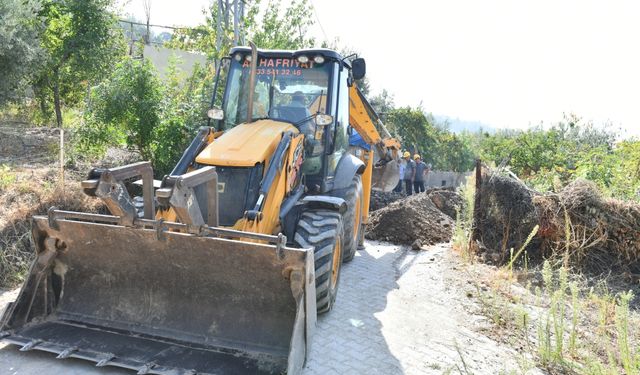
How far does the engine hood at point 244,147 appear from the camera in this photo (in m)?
5.09

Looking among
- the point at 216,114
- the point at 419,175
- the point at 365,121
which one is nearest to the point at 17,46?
the point at 216,114

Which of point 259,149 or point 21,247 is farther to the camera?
point 21,247

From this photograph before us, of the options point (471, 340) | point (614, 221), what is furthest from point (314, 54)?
point (614, 221)

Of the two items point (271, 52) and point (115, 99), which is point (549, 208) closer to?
point (271, 52)

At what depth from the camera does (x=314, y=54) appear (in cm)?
621

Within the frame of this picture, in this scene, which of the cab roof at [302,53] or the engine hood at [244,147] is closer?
the engine hood at [244,147]

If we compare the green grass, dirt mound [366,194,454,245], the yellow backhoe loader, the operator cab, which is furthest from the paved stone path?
the green grass

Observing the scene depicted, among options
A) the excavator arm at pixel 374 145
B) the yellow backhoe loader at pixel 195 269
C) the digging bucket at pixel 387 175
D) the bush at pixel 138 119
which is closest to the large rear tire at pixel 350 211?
the yellow backhoe loader at pixel 195 269

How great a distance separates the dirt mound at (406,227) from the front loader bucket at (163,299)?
5.80m

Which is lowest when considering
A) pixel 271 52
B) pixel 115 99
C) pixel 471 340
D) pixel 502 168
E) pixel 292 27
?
pixel 471 340

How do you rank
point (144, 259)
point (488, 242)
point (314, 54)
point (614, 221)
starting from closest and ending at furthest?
point (144, 259) → point (314, 54) → point (614, 221) → point (488, 242)

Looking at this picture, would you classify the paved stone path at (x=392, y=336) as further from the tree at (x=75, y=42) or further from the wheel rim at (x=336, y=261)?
the tree at (x=75, y=42)

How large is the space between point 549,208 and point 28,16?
473 inches

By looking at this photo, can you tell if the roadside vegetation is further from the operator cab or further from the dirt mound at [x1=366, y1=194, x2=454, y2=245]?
the operator cab
